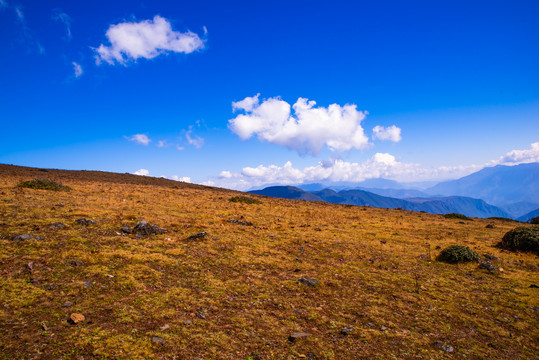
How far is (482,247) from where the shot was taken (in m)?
17.9

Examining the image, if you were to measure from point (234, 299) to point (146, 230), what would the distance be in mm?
7814

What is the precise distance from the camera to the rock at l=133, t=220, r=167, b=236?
13.3 meters

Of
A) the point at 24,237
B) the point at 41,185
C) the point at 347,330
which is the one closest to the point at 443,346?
the point at 347,330

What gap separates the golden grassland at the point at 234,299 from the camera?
5852 millimetres

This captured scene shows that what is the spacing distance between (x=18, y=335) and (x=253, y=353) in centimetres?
514

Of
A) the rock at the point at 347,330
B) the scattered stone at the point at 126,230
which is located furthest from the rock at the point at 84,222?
the rock at the point at 347,330

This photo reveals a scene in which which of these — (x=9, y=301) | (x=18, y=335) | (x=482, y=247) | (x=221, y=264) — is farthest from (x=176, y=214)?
(x=482, y=247)

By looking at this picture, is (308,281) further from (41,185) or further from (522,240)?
(41,185)

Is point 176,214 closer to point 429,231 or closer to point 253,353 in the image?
point 253,353

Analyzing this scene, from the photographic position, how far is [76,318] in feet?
19.9

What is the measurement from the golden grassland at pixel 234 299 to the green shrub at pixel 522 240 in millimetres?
2357

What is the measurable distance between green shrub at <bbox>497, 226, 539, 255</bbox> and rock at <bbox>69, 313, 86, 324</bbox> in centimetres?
2442

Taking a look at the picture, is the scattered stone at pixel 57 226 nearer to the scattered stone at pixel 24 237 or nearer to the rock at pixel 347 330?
the scattered stone at pixel 24 237

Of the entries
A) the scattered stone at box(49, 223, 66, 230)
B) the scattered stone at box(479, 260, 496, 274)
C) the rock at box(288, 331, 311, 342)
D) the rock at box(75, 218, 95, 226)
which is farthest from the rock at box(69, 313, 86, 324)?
the scattered stone at box(479, 260, 496, 274)
